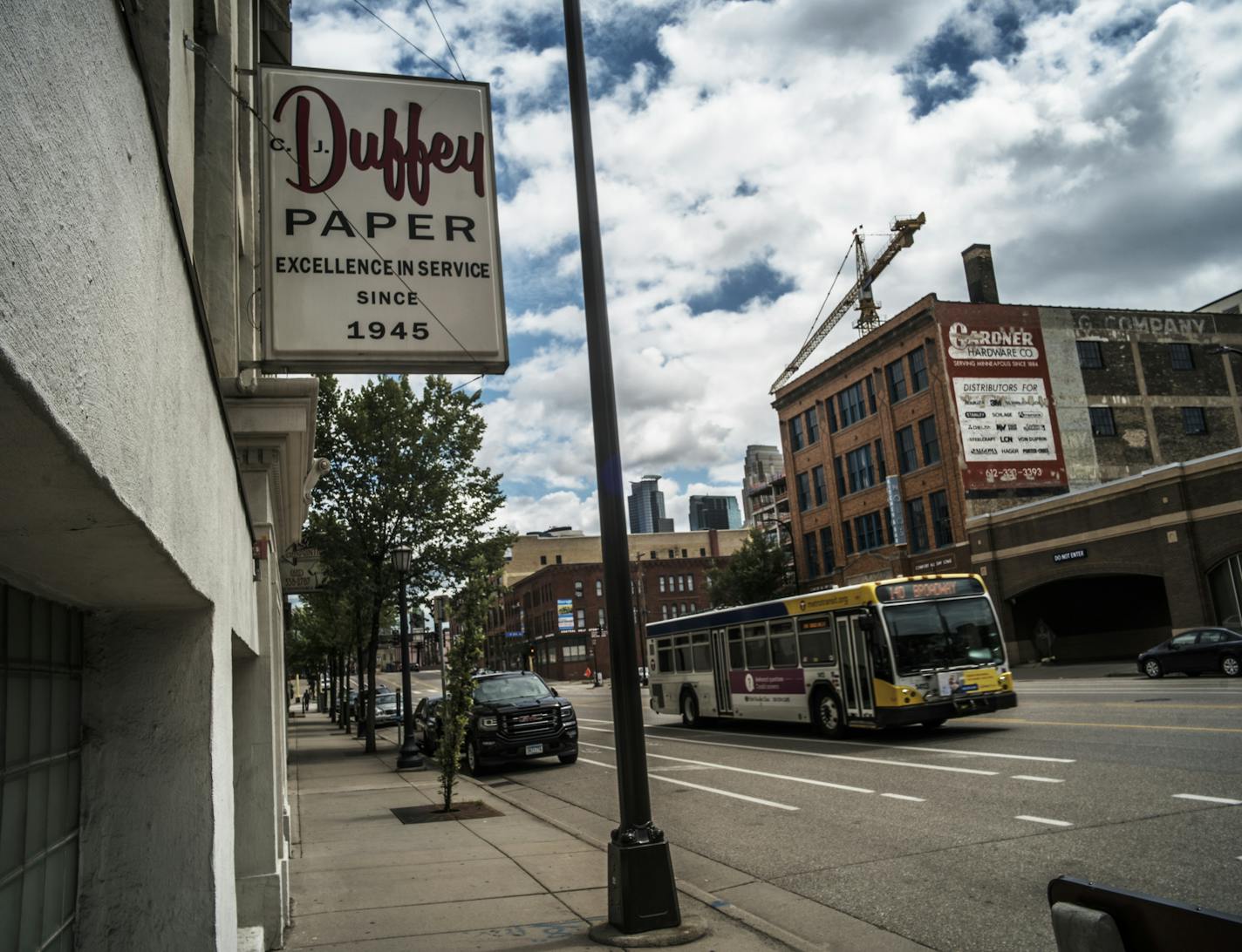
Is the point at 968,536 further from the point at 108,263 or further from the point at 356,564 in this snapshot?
the point at 108,263

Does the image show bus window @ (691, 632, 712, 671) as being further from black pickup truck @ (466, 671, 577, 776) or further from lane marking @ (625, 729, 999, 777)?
black pickup truck @ (466, 671, 577, 776)

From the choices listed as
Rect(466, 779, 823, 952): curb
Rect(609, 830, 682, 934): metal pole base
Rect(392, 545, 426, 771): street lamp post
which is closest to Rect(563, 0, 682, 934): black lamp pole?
Rect(609, 830, 682, 934): metal pole base

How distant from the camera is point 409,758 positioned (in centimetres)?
2070

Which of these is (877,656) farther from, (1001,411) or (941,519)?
(1001,411)

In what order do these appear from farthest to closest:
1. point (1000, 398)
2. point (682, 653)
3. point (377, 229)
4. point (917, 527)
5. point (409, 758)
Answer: point (917, 527)
point (1000, 398)
point (682, 653)
point (409, 758)
point (377, 229)

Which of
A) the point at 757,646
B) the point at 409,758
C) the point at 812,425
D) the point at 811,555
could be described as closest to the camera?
the point at 409,758

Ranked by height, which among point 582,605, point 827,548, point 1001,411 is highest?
point 1001,411

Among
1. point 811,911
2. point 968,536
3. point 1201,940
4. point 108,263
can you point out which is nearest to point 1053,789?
point 811,911

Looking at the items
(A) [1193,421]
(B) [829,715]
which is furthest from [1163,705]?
(A) [1193,421]

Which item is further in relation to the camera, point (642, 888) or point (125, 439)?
point (642, 888)

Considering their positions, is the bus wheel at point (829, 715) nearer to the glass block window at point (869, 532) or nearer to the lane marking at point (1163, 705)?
the lane marking at point (1163, 705)

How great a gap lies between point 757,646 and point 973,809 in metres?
11.3

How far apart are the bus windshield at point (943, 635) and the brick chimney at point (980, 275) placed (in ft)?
107

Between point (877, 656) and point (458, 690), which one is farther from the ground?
point (458, 690)
